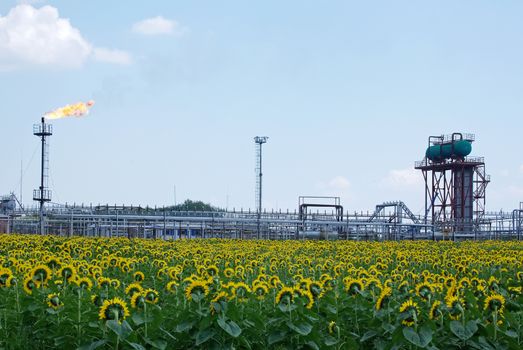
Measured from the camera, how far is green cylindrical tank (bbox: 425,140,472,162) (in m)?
56.7

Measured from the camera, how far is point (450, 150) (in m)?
57.1

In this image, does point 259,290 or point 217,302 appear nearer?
point 217,302

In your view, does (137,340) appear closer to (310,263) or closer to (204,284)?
(204,284)

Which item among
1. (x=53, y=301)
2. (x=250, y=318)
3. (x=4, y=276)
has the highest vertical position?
(x=4, y=276)

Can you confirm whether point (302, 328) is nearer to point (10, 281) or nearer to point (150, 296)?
point (150, 296)

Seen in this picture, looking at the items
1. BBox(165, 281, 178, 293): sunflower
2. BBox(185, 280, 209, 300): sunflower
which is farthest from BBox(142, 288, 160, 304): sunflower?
BBox(165, 281, 178, 293): sunflower

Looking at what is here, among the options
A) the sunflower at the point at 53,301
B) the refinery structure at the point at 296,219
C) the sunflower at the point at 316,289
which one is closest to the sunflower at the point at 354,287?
the sunflower at the point at 316,289

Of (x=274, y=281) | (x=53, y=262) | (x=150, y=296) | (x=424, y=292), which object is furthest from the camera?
(x=53, y=262)

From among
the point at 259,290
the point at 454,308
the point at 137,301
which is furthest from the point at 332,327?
the point at 137,301

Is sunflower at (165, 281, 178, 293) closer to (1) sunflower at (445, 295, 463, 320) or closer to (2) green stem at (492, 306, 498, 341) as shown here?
(1) sunflower at (445, 295, 463, 320)

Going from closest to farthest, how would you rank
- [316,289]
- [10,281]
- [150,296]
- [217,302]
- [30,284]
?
[217,302] → [150,296] → [316,289] → [30,284] → [10,281]

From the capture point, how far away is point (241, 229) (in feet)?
134

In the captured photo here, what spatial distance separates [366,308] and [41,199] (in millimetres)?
29344

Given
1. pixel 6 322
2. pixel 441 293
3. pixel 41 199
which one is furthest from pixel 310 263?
pixel 41 199
